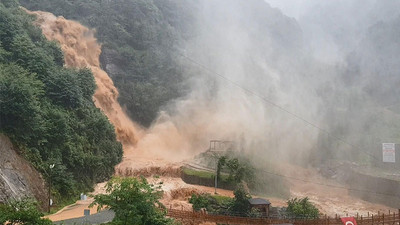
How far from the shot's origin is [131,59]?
57531mm

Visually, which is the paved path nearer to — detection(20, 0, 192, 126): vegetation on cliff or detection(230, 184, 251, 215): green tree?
detection(230, 184, 251, 215): green tree

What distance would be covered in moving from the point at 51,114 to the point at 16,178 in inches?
291

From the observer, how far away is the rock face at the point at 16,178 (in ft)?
74.3

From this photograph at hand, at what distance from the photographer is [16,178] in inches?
951

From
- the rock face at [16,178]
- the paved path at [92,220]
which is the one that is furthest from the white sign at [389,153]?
the rock face at [16,178]

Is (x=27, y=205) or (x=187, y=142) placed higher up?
(x=187, y=142)

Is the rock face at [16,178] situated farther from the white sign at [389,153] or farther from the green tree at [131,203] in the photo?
the white sign at [389,153]

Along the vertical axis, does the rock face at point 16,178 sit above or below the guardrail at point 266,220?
above

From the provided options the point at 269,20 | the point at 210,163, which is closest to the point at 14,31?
the point at 210,163

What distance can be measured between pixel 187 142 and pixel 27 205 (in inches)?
1394

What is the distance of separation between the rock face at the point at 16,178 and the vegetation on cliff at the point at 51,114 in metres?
0.84

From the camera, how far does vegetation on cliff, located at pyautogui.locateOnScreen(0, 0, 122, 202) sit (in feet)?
88.1

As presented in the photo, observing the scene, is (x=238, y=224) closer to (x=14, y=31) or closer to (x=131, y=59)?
(x=14, y=31)

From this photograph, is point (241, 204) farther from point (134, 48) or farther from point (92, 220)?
point (134, 48)
